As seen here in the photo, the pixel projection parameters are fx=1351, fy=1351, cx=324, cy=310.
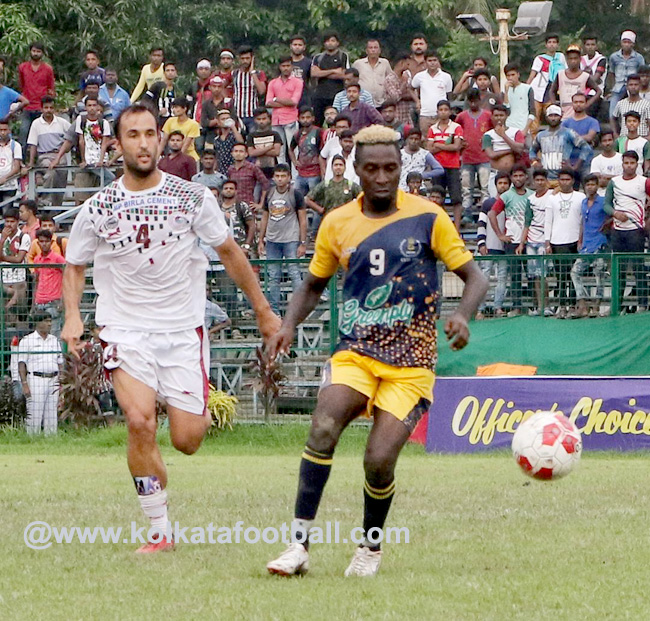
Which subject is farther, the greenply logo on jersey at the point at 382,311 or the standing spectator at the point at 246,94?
the standing spectator at the point at 246,94

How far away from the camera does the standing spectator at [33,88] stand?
23.1 m

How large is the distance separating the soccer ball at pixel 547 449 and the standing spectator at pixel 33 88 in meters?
16.8

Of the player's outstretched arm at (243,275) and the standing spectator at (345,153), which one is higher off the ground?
the player's outstretched arm at (243,275)

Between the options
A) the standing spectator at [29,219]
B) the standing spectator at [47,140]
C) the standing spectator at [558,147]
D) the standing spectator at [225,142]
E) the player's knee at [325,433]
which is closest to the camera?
the player's knee at [325,433]

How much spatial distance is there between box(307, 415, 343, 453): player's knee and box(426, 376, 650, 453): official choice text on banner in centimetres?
805

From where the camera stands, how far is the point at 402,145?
66.7 feet

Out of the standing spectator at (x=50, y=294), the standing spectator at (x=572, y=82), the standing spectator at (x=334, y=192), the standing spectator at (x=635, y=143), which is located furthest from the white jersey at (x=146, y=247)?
the standing spectator at (x=572, y=82)

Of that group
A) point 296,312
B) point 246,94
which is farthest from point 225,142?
point 296,312

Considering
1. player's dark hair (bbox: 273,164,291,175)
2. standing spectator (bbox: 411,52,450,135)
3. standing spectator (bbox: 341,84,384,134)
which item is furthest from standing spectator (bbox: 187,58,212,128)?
standing spectator (bbox: 411,52,450,135)

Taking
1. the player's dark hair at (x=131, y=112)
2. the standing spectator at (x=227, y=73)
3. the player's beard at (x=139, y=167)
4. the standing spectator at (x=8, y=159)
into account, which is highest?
the player's dark hair at (x=131, y=112)

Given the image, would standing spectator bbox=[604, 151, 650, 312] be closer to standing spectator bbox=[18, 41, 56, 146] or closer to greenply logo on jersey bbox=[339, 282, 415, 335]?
standing spectator bbox=[18, 41, 56, 146]

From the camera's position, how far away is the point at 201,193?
7773 mm

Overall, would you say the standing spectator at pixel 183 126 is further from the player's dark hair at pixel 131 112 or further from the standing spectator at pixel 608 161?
the player's dark hair at pixel 131 112

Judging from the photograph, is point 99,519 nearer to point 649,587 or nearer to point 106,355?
point 106,355
